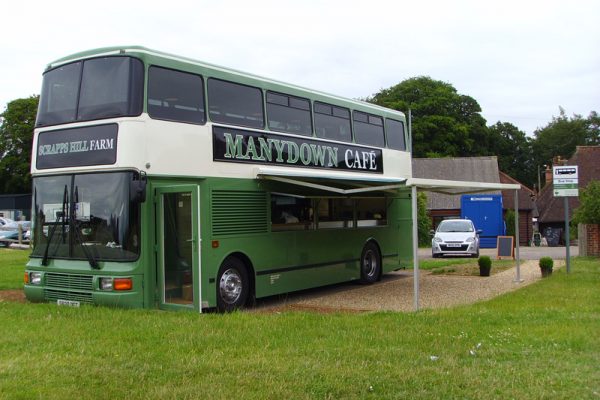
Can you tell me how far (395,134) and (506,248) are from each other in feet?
31.2

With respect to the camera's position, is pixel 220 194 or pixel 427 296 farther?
pixel 427 296

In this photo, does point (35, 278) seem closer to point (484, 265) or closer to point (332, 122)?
point (332, 122)

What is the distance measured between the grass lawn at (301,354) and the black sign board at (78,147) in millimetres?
2391

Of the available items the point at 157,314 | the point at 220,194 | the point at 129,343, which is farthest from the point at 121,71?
the point at 129,343

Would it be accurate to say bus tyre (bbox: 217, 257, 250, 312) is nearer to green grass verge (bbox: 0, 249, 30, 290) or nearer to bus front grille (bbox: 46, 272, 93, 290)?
bus front grille (bbox: 46, 272, 93, 290)

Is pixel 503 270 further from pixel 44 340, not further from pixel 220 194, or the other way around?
pixel 44 340

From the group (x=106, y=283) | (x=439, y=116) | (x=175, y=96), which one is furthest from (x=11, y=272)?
(x=439, y=116)

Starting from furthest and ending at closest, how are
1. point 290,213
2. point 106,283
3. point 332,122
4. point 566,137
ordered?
point 566,137 < point 332,122 < point 290,213 < point 106,283

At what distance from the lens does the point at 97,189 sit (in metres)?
10.4

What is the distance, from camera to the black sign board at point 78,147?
33.6 feet

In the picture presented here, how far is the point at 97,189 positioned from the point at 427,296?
722cm

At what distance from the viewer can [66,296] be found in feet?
35.1

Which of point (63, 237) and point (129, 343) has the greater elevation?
point (63, 237)

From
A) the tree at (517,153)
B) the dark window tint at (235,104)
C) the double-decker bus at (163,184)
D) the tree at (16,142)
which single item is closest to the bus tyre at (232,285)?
the double-decker bus at (163,184)
